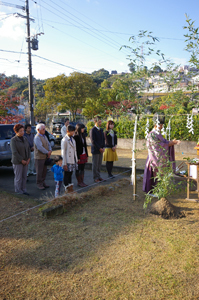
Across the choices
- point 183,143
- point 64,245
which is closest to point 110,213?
point 64,245

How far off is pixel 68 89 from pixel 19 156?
2173 centimetres

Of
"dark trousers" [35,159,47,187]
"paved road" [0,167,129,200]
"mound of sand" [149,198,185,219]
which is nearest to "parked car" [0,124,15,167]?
"paved road" [0,167,129,200]

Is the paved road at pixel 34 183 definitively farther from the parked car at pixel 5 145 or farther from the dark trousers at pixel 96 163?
the parked car at pixel 5 145

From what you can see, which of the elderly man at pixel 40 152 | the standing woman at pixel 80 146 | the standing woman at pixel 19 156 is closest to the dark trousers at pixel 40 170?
the elderly man at pixel 40 152

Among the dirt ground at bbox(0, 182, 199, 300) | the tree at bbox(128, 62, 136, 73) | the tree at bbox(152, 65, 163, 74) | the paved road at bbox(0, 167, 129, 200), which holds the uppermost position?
the tree at bbox(128, 62, 136, 73)

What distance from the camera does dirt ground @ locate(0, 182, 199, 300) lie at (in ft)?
8.81

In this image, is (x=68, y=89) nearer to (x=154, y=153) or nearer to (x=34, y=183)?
(x=34, y=183)

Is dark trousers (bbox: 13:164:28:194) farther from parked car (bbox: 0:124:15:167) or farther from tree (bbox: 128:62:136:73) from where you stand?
tree (bbox: 128:62:136:73)

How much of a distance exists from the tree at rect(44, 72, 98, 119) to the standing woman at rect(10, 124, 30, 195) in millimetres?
21147

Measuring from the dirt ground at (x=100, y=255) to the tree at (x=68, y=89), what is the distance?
75.1ft

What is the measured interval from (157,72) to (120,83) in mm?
735

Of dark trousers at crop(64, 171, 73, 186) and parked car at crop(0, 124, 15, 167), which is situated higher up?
parked car at crop(0, 124, 15, 167)

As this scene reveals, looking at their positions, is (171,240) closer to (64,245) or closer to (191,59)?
(64,245)

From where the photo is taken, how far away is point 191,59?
424 centimetres
